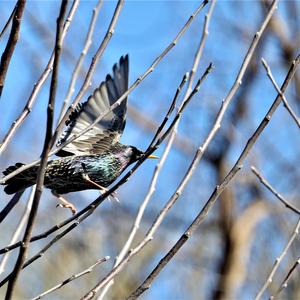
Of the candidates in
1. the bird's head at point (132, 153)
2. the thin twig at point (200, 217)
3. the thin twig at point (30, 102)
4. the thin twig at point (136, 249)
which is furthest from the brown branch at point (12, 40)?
the bird's head at point (132, 153)

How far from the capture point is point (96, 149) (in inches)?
158

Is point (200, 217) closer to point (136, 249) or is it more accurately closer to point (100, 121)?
point (136, 249)

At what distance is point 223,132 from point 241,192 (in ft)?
4.10

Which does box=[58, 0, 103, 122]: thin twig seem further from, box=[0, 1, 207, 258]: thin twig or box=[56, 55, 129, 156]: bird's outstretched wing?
box=[56, 55, 129, 156]: bird's outstretched wing

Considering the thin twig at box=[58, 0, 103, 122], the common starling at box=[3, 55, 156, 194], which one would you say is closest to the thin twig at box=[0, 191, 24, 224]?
the thin twig at box=[58, 0, 103, 122]

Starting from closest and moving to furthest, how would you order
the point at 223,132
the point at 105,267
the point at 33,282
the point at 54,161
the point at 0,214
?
the point at 0,214, the point at 54,161, the point at 105,267, the point at 223,132, the point at 33,282

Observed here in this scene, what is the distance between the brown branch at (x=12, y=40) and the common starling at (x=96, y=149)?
1.48 meters

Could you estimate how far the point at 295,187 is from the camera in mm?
9156

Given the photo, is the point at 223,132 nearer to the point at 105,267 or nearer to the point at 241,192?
the point at 241,192

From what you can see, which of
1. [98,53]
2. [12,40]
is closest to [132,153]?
[98,53]

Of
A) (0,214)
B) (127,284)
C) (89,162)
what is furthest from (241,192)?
(0,214)

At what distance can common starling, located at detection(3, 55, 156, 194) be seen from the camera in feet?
12.4

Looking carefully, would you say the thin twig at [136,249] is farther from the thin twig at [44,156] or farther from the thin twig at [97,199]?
the thin twig at [44,156]

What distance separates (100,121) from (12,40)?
1.82 m
